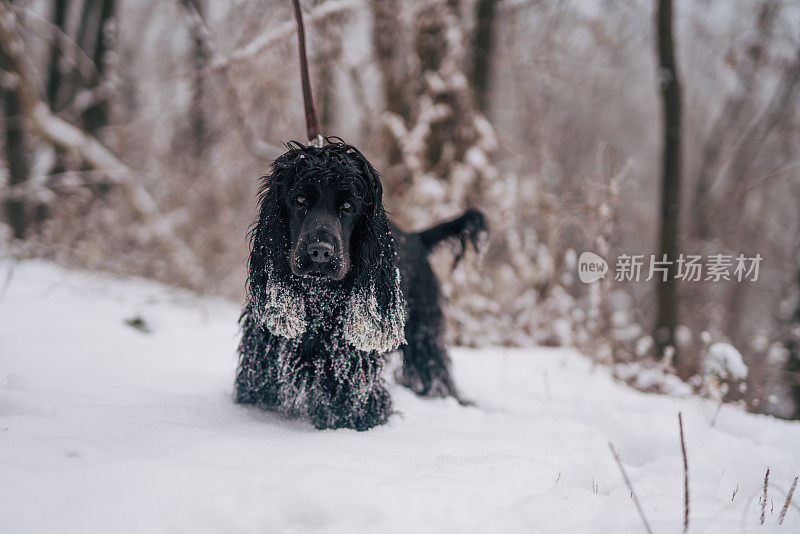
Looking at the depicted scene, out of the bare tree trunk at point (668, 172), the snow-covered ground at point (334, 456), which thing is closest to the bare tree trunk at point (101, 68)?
the snow-covered ground at point (334, 456)

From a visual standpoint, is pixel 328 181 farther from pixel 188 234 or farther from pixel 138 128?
pixel 138 128

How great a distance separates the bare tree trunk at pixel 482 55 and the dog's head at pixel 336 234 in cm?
450

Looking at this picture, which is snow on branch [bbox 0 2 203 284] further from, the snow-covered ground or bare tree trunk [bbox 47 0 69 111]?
bare tree trunk [bbox 47 0 69 111]

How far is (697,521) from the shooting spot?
61.7 inches

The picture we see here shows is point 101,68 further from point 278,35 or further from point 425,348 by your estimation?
point 425,348

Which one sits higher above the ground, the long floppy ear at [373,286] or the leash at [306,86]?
the leash at [306,86]

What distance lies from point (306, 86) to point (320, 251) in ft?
2.80

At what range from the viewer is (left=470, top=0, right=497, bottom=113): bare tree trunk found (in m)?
5.92

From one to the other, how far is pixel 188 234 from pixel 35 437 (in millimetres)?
6425

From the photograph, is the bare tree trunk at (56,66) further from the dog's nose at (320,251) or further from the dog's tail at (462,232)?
the dog's nose at (320,251)

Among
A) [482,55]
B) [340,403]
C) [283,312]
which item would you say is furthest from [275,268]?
[482,55]

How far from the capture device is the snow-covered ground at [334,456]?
133 centimetres

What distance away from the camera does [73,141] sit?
5.46 meters

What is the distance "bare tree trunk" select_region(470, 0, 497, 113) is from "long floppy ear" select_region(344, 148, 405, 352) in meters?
4.44
